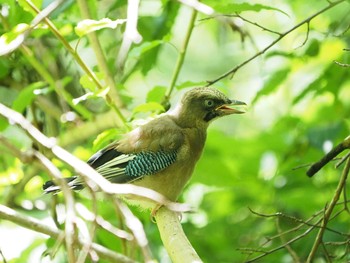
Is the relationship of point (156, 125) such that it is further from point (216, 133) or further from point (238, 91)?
point (238, 91)

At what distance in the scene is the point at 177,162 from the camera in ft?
17.8

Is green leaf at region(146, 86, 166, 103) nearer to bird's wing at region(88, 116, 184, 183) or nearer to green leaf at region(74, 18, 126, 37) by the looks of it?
bird's wing at region(88, 116, 184, 183)

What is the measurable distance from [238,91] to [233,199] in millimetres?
3759

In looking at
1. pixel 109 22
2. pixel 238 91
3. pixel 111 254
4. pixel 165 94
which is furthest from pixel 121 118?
pixel 238 91

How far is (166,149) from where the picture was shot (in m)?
5.41

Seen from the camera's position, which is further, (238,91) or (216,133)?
(238,91)

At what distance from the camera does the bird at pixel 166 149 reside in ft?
17.3

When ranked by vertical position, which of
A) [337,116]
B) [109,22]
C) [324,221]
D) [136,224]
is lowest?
[136,224]

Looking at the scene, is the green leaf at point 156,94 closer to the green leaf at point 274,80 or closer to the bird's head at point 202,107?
the bird's head at point 202,107

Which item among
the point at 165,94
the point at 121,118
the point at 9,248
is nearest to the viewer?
the point at 121,118

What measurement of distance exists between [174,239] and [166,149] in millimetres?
1544

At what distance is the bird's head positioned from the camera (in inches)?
221

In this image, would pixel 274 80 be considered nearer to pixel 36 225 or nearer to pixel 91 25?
pixel 91 25

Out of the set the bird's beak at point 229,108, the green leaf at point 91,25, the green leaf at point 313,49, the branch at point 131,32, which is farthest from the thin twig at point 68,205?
the green leaf at point 313,49
